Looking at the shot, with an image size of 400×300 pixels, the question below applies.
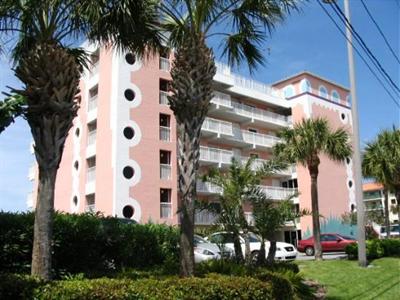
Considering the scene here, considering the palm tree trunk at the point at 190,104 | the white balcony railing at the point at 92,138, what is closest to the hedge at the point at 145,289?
the palm tree trunk at the point at 190,104

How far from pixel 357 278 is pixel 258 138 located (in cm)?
2620

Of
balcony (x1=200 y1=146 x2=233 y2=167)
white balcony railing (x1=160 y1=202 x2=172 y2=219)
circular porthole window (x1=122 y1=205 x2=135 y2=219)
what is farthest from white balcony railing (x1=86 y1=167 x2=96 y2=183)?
balcony (x1=200 y1=146 x2=233 y2=167)

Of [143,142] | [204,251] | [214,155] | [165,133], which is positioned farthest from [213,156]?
[204,251]

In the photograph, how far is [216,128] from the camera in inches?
1416

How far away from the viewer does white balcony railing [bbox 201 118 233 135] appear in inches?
1391

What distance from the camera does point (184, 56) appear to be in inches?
407

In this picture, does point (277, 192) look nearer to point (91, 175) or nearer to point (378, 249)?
point (91, 175)

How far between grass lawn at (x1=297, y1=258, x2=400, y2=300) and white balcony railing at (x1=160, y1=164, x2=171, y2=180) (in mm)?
14850

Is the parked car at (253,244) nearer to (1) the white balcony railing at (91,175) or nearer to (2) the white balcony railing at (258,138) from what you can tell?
(1) the white balcony railing at (91,175)

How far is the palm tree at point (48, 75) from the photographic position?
8.47 meters

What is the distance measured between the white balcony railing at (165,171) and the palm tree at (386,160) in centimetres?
1243

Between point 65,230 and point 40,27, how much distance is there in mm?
Result: 5206

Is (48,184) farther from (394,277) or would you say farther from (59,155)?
(394,277)

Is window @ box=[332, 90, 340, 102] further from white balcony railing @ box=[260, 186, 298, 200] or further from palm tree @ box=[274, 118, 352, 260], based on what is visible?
palm tree @ box=[274, 118, 352, 260]
